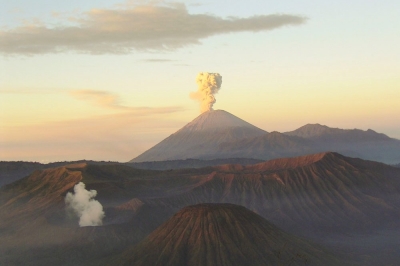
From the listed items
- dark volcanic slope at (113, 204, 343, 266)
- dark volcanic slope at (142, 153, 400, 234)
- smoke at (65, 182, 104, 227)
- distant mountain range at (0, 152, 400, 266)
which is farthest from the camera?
dark volcanic slope at (142, 153, 400, 234)

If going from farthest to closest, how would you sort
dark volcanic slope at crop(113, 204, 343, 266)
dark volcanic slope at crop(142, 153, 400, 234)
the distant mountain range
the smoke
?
dark volcanic slope at crop(142, 153, 400, 234)
the smoke
the distant mountain range
dark volcanic slope at crop(113, 204, 343, 266)

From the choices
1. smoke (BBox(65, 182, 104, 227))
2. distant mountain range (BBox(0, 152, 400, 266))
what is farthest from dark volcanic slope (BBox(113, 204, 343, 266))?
smoke (BBox(65, 182, 104, 227))

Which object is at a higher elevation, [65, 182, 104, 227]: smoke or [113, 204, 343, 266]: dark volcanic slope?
[65, 182, 104, 227]: smoke

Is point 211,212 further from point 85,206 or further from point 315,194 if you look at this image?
point 315,194

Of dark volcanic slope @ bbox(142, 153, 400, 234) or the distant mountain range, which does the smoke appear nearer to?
the distant mountain range

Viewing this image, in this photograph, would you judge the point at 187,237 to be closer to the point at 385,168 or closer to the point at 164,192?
the point at 164,192

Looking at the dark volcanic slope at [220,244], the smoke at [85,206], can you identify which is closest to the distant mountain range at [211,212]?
the dark volcanic slope at [220,244]

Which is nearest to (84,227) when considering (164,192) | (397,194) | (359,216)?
(164,192)
